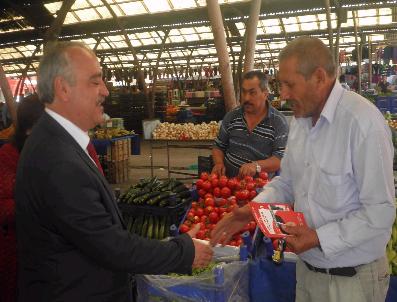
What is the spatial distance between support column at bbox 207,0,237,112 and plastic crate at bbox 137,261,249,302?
4823 millimetres

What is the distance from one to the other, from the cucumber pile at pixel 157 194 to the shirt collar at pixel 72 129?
6.18 ft

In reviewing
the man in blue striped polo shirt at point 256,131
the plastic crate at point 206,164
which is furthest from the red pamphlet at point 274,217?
the plastic crate at point 206,164

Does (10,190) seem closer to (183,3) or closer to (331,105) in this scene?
(331,105)

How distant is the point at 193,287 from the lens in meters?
2.63

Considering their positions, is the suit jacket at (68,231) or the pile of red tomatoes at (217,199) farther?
the pile of red tomatoes at (217,199)

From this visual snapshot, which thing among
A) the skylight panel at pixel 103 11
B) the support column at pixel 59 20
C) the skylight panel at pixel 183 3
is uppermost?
the skylight panel at pixel 103 11

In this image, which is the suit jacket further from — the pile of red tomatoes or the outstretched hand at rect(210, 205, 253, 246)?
the pile of red tomatoes

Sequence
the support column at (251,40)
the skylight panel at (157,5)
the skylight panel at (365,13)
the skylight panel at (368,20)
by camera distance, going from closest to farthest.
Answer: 1. the support column at (251,40)
2. the skylight panel at (157,5)
3. the skylight panel at (365,13)
4. the skylight panel at (368,20)

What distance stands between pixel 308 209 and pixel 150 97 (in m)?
17.1

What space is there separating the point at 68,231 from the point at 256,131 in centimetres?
298

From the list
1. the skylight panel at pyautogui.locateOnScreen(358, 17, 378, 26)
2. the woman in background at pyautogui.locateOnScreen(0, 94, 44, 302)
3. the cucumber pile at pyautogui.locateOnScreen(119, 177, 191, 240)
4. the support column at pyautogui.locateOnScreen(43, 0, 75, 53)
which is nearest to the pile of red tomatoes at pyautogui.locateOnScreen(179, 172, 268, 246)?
the cucumber pile at pyautogui.locateOnScreen(119, 177, 191, 240)

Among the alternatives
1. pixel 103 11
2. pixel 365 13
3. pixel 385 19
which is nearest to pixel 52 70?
pixel 103 11

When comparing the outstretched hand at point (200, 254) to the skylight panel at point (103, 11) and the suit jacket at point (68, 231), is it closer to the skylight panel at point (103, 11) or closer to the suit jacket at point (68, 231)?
the suit jacket at point (68, 231)

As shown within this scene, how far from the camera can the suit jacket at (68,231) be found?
174 cm
